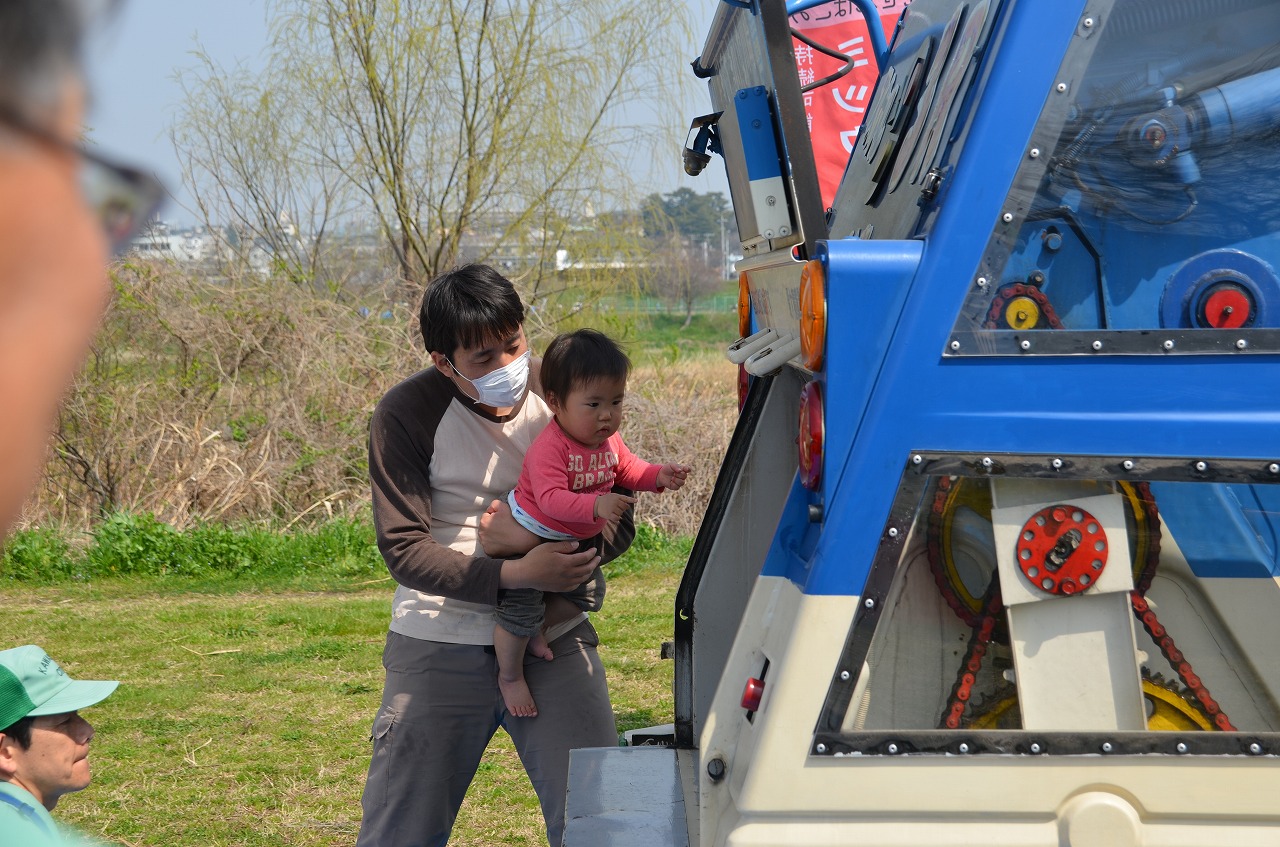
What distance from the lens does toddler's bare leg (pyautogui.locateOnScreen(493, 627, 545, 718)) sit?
9.79 feet

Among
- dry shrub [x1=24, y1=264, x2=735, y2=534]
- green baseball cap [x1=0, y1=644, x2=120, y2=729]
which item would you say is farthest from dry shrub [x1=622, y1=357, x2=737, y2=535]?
green baseball cap [x1=0, y1=644, x2=120, y2=729]

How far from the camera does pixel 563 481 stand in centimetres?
303

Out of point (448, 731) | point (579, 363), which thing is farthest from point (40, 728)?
point (579, 363)

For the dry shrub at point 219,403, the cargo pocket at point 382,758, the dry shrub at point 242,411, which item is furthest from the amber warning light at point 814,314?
the dry shrub at point 219,403

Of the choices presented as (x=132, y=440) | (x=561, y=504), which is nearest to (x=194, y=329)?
(x=132, y=440)

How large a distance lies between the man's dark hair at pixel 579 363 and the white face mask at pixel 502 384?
0.25ft

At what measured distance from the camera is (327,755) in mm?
5059

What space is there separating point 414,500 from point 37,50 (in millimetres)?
2504

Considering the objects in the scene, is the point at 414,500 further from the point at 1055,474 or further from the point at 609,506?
the point at 1055,474

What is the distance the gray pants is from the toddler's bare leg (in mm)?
42

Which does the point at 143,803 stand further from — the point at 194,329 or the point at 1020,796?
the point at 194,329

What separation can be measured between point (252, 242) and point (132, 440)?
2.91 meters

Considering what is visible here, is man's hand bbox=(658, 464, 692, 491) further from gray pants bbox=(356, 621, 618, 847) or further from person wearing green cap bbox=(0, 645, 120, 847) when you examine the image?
person wearing green cap bbox=(0, 645, 120, 847)

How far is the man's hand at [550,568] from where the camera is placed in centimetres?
292
